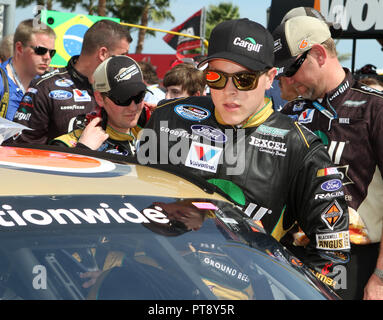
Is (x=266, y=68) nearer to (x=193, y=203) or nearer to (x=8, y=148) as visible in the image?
(x=193, y=203)

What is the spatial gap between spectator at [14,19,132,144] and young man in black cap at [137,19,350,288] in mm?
1956

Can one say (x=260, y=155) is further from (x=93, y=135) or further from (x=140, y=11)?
(x=140, y=11)

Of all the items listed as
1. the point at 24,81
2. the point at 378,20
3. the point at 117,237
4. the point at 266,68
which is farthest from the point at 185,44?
the point at 117,237

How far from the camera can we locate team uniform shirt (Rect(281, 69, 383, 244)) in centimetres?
304

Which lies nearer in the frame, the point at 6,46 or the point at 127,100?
the point at 127,100

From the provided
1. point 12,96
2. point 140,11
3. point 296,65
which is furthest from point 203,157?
point 140,11

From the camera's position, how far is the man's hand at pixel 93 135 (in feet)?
11.2

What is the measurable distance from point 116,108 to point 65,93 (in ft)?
4.03

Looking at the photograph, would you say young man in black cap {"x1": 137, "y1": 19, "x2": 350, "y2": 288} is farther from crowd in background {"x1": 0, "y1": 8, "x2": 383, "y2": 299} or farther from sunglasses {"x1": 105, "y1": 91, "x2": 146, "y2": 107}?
sunglasses {"x1": 105, "y1": 91, "x2": 146, "y2": 107}

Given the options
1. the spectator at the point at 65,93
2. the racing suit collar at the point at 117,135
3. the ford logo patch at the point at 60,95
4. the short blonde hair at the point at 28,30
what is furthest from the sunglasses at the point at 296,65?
the short blonde hair at the point at 28,30

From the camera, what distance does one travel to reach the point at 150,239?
72.2 inches

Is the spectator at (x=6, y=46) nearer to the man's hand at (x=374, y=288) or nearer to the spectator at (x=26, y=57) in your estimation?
the spectator at (x=26, y=57)

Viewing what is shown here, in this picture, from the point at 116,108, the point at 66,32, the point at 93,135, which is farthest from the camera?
the point at 66,32

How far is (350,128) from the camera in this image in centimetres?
308
